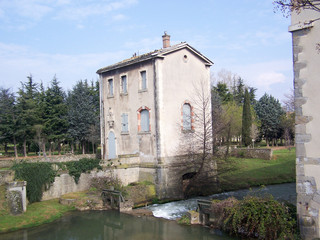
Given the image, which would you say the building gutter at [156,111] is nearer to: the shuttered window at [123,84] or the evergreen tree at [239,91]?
the shuttered window at [123,84]

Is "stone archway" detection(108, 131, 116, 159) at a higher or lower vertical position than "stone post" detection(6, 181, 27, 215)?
higher

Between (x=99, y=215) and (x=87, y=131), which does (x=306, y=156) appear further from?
Answer: (x=87, y=131)

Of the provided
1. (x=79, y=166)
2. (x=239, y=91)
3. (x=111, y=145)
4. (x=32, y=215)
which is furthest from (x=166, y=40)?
(x=239, y=91)

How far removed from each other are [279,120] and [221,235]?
36869 mm

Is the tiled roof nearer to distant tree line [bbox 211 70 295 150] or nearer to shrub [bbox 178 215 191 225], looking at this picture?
shrub [bbox 178 215 191 225]

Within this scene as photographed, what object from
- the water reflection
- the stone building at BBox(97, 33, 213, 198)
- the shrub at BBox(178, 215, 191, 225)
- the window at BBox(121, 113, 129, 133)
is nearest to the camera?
the water reflection

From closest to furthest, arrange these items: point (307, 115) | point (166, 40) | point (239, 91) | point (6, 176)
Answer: point (307, 115) < point (6, 176) < point (166, 40) < point (239, 91)

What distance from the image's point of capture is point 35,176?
16.3 meters

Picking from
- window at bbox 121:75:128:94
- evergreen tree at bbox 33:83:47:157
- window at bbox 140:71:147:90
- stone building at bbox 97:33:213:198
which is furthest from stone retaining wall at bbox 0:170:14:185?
evergreen tree at bbox 33:83:47:157

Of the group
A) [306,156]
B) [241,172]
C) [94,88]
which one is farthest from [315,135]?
[94,88]

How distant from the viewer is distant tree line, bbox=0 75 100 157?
33531 mm

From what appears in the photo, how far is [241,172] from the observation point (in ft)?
88.7

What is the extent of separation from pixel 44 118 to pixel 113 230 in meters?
27.0

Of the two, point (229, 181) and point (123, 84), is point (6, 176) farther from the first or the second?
point (229, 181)
